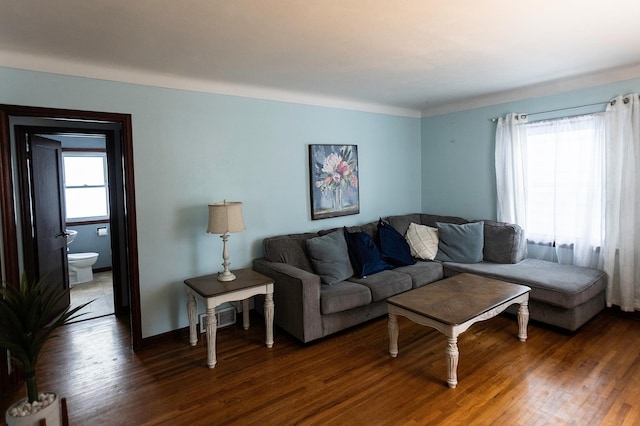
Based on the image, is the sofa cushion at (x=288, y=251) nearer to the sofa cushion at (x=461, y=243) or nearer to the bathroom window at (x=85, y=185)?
the sofa cushion at (x=461, y=243)

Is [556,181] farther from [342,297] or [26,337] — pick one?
[26,337]

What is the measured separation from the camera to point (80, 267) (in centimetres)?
533

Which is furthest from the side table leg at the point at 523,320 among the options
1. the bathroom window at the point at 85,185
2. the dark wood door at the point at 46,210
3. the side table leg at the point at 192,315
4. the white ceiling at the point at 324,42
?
the bathroom window at the point at 85,185

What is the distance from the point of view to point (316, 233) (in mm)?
4055

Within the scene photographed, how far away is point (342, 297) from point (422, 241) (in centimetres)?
162

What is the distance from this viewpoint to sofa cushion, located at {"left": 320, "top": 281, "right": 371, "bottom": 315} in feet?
10.4

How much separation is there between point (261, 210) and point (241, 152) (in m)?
0.62

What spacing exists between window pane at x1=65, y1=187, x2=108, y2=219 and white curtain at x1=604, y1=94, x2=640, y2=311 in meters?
6.93

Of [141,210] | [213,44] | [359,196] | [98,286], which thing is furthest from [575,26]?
[98,286]

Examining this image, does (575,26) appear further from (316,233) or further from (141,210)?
(141,210)

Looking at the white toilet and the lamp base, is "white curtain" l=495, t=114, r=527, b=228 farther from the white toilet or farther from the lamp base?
the white toilet

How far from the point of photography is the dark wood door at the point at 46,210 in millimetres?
3441

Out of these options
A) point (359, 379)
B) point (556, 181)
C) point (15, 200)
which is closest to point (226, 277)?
point (359, 379)

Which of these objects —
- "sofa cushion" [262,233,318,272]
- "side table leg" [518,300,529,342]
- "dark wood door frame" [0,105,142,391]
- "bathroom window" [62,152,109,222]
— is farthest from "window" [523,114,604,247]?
"bathroom window" [62,152,109,222]
